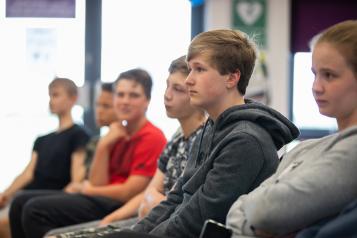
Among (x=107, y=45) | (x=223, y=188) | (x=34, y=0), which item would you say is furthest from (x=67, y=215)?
(x=34, y=0)

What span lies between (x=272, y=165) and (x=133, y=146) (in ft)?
4.29

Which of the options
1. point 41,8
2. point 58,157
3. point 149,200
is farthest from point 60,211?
point 41,8

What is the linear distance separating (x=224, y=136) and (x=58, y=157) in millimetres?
2060

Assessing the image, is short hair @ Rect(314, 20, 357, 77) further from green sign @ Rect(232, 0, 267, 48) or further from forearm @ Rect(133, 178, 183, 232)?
green sign @ Rect(232, 0, 267, 48)

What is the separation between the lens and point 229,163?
1.66m

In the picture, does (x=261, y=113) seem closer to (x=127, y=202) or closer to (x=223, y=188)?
(x=223, y=188)

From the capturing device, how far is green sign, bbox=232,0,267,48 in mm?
5215

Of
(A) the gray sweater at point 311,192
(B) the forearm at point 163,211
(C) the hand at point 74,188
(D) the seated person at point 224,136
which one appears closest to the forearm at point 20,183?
(C) the hand at point 74,188

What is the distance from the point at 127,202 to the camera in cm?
278

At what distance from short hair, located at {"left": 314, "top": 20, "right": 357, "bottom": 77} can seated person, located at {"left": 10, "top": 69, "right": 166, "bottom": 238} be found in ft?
5.03

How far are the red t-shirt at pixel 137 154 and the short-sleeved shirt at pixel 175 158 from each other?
12.4 inches

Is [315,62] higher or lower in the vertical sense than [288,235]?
higher

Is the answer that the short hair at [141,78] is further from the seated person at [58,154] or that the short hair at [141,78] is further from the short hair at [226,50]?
the short hair at [226,50]

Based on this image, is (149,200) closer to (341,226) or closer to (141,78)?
(141,78)
